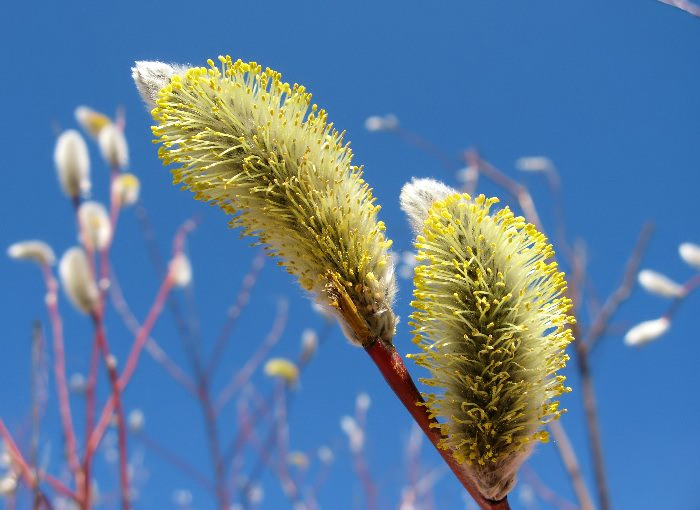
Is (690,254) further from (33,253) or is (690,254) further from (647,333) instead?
(33,253)

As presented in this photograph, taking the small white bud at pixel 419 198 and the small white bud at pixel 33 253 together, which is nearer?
the small white bud at pixel 419 198

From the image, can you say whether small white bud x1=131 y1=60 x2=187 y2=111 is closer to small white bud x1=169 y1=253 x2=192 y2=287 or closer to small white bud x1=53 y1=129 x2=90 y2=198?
small white bud x1=53 y1=129 x2=90 y2=198

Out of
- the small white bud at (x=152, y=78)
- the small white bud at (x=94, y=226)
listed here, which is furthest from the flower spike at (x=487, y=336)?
the small white bud at (x=94, y=226)

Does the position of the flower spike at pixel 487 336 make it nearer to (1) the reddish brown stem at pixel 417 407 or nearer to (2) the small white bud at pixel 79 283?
(1) the reddish brown stem at pixel 417 407

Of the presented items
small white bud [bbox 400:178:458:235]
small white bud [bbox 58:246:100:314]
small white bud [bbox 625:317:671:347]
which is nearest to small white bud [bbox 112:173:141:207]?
small white bud [bbox 58:246:100:314]

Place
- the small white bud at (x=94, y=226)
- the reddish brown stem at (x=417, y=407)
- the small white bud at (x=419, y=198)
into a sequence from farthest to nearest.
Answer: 1. the small white bud at (x=94, y=226)
2. the small white bud at (x=419, y=198)
3. the reddish brown stem at (x=417, y=407)

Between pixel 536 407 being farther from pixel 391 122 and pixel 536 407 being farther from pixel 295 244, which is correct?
pixel 391 122

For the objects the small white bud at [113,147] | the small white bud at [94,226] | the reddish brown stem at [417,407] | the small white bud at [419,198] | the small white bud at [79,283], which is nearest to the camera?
the reddish brown stem at [417,407]
